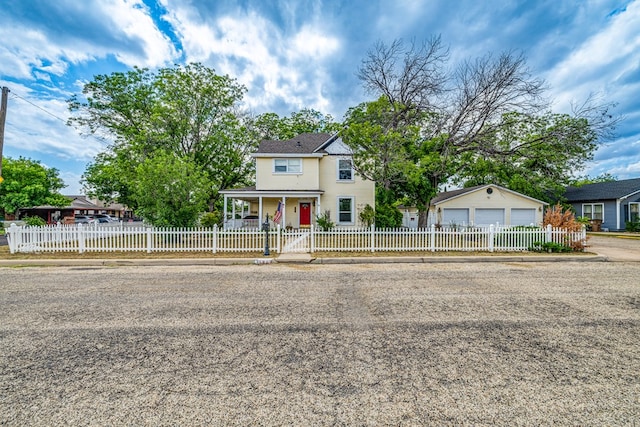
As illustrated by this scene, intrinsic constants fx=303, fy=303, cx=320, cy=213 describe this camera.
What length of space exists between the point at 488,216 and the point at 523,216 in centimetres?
253

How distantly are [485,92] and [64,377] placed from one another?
20.0 m

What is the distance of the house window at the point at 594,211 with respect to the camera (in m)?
25.7

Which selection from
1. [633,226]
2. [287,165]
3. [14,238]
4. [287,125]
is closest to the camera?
[14,238]

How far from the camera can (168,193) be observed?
13.2 meters

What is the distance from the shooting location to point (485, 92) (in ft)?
55.3

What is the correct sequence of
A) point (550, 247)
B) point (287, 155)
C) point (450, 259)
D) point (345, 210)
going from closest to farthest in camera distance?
point (450, 259), point (550, 247), point (287, 155), point (345, 210)

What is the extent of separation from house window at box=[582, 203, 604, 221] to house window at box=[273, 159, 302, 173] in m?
25.9

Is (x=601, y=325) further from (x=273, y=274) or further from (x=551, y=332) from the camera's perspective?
A: (x=273, y=274)

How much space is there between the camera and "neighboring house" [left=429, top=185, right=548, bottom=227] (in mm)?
21578

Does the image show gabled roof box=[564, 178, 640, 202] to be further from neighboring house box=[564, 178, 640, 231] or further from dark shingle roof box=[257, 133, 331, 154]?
dark shingle roof box=[257, 133, 331, 154]

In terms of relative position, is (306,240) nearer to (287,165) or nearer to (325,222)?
(325,222)

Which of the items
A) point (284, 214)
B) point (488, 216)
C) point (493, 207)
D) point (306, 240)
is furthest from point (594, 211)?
point (306, 240)

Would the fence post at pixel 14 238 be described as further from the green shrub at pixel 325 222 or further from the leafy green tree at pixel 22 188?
the leafy green tree at pixel 22 188

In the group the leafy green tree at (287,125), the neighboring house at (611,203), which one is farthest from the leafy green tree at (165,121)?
the neighboring house at (611,203)
